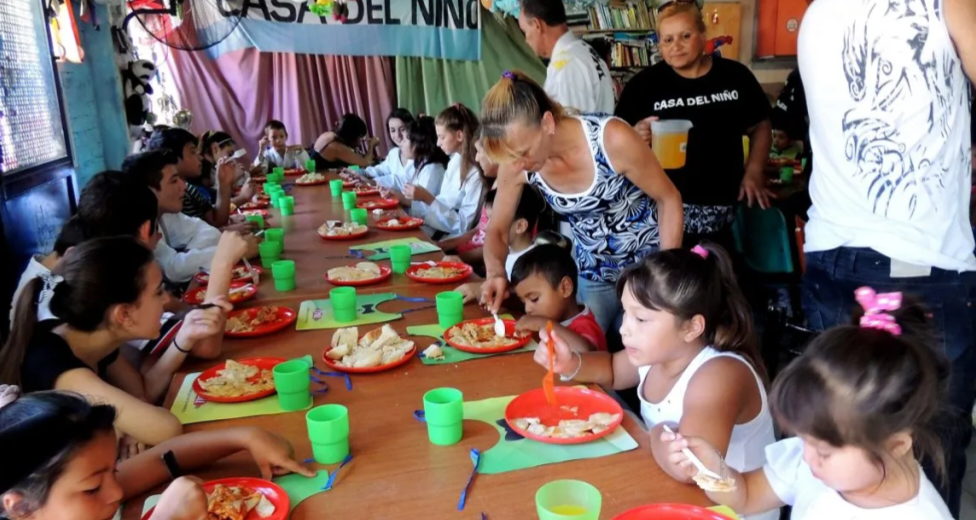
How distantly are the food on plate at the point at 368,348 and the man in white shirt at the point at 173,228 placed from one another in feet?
3.66

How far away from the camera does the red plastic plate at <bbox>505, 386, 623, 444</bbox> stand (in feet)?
4.41

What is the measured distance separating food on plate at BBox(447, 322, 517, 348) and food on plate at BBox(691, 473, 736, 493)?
72cm

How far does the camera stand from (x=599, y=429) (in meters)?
1.25

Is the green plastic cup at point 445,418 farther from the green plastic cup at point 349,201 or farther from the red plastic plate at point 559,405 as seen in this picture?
the green plastic cup at point 349,201

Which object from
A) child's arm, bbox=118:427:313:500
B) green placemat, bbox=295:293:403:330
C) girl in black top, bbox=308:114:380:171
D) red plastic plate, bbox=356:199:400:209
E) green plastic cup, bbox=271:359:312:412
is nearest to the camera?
child's arm, bbox=118:427:313:500

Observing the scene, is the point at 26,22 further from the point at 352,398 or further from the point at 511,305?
the point at 352,398

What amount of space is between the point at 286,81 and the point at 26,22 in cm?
291

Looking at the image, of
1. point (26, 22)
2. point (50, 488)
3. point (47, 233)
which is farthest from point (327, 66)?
point (50, 488)

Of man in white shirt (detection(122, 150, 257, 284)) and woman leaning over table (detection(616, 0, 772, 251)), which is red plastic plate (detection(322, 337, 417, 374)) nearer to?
man in white shirt (detection(122, 150, 257, 284))

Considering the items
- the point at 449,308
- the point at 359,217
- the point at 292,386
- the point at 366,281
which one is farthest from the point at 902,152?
the point at 359,217

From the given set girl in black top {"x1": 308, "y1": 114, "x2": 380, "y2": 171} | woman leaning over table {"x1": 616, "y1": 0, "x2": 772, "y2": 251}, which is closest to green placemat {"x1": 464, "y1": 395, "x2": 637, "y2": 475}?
woman leaning over table {"x1": 616, "y1": 0, "x2": 772, "y2": 251}

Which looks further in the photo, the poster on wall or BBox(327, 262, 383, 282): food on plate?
the poster on wall

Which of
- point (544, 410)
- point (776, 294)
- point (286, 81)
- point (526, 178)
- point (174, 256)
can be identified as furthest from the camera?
point (286, 81)

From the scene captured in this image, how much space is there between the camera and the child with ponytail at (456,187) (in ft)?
12.9
